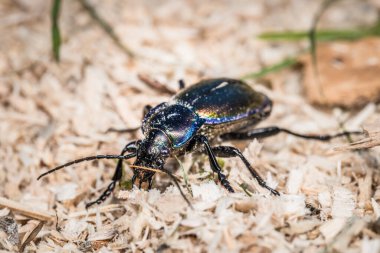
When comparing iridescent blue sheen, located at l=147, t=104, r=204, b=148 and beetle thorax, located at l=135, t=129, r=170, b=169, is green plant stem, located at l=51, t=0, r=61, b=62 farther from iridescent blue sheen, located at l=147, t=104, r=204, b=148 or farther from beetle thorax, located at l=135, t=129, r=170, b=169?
beetle thorax, located at l=135, t=129, r=170, b=169

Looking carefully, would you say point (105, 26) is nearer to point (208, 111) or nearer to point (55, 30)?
point (55, 30)

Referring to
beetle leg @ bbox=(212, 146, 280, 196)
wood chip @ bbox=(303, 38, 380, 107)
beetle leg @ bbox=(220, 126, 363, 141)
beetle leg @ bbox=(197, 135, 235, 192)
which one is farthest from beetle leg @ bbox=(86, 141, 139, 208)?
wood chip @ bbox=(303, 38, 380, 107)

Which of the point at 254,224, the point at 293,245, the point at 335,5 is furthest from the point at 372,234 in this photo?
the point at 335,5

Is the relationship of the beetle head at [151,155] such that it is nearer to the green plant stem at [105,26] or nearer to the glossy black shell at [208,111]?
the glossy black shell at [208,111]

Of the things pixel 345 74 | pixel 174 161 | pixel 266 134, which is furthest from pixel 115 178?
pixel 345 74

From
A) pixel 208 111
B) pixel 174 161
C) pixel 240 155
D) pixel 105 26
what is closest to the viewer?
pixel 240 155

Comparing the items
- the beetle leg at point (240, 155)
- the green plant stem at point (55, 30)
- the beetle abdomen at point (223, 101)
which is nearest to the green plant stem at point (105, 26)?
the green plant stem at point (55, 30)

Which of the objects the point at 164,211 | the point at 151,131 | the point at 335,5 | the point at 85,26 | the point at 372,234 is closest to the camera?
the point at 372,234

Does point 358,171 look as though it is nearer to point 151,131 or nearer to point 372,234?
point 372,234
